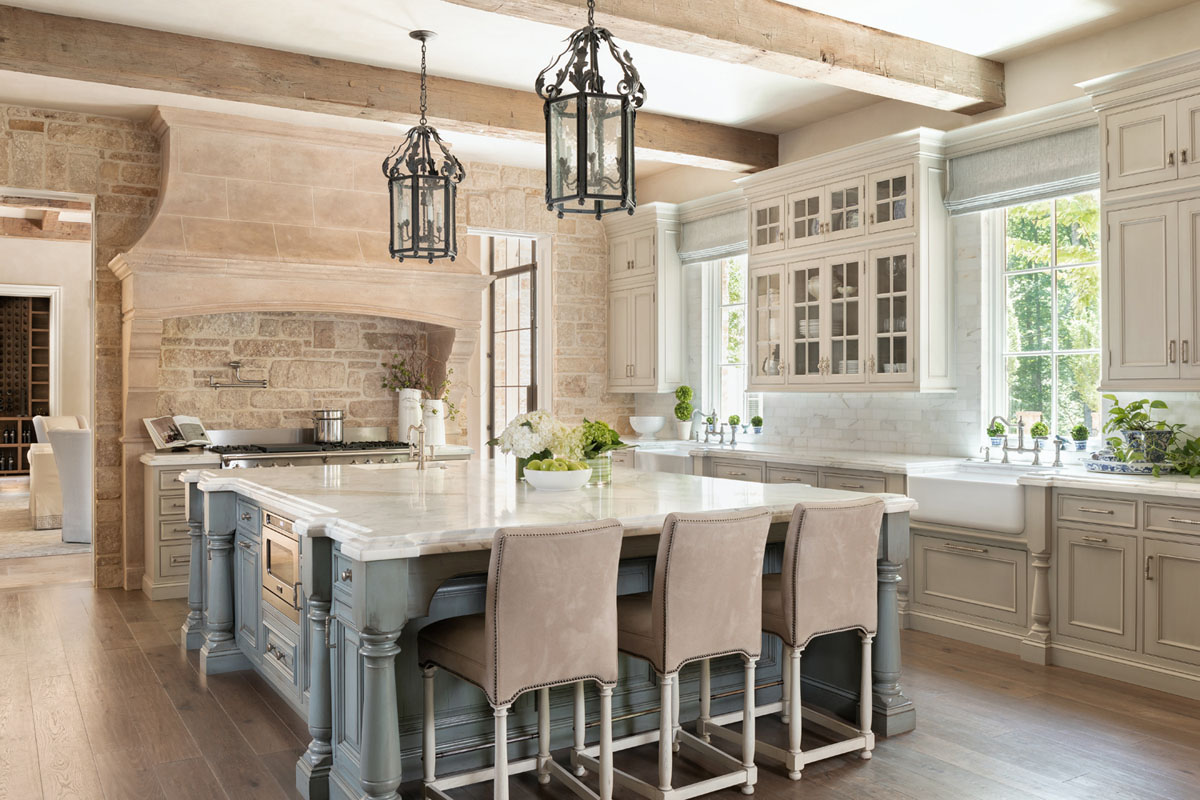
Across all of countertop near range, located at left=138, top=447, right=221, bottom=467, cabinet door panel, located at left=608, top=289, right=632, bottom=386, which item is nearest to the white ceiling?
cabinet door panel, located at left=608, top=289, right=632, bottom=386

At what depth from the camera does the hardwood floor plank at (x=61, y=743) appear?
3225 millimetres

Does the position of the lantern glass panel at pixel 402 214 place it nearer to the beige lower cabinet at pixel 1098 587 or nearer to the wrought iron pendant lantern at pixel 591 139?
the wrought iron pendant lantern at pixel 591 139

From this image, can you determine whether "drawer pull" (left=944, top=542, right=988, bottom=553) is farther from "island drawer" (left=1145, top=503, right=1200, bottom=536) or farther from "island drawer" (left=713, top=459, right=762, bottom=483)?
"island drawer" (left=713, top=459, right=762, bottom=483)

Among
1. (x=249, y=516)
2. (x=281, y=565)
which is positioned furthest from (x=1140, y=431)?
(x=249, y=516)

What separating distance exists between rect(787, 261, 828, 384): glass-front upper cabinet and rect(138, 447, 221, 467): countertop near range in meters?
3.91

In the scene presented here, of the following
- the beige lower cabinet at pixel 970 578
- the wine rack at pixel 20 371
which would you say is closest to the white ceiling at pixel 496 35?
the beige lower cabinet at pixel 970 578

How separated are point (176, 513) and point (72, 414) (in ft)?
24.9

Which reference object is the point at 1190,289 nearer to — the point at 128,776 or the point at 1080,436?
the point at 1080,436

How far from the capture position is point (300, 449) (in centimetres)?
684

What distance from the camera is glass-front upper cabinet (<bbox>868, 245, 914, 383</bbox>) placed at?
5656 mm

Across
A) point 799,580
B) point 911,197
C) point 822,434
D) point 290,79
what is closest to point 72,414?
point 290,79

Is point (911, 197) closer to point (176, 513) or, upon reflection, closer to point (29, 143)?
point (176, 513)

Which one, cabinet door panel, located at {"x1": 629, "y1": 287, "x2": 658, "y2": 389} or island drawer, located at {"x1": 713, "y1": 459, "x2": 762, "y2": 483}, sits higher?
cabinet door panel, located at {"x1": 629, "y1": 287, "x2": 658, "y2": 389}

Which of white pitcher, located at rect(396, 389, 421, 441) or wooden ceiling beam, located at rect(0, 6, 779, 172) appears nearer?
wooden ceiling beam, located at rect(0, 6, 779, 172)
